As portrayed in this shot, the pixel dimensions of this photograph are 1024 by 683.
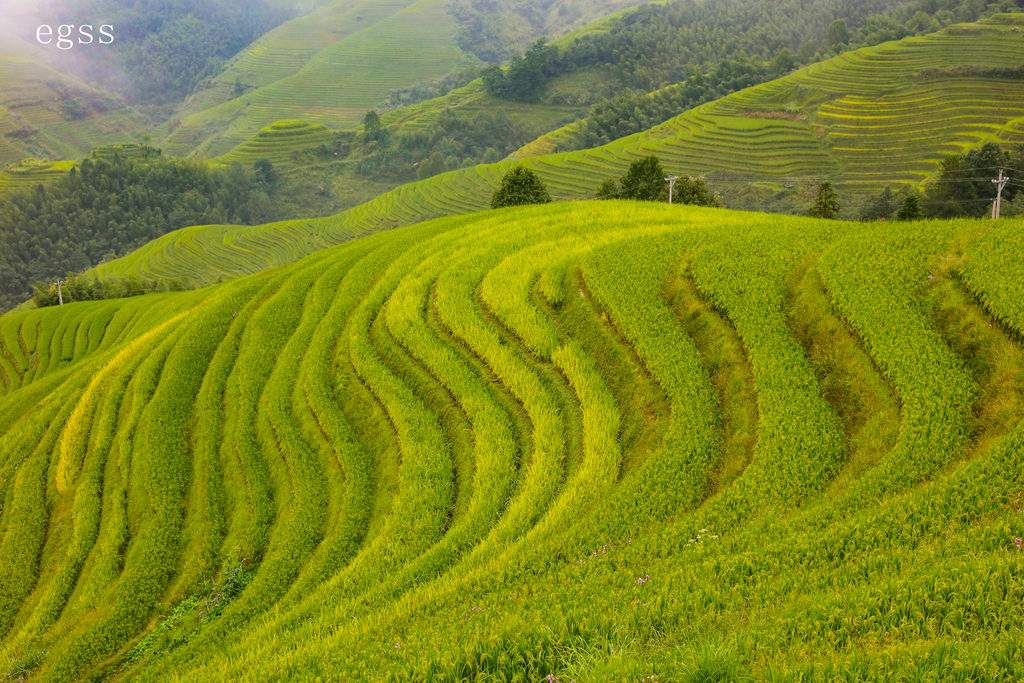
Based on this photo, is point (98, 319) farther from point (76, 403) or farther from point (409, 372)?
point (409, 372)

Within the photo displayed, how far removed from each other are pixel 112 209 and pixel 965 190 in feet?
315

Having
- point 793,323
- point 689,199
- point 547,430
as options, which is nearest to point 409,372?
point 547,430

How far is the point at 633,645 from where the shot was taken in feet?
12.7

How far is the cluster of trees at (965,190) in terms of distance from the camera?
1254 inches

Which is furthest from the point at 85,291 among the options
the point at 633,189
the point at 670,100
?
the point at 670,100

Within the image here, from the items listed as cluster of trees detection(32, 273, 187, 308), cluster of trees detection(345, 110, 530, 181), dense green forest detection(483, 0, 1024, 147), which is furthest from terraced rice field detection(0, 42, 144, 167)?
dense green forest detection(483, 0, 1024, 147)

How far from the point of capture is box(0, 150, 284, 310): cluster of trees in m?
75.7

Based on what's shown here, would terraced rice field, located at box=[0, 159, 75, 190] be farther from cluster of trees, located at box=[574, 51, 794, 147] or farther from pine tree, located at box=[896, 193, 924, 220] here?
pine tree, located at box=[896, 193, 924, 220]

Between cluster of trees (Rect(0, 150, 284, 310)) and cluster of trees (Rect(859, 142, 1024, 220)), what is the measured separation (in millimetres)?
85889

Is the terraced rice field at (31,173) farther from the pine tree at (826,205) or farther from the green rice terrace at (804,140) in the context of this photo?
the pine tree at (826,205)

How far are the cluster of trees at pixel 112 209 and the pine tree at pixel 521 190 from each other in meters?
70.3

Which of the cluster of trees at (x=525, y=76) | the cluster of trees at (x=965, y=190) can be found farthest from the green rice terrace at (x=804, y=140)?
the cluster of trees at (x=525, y=76)

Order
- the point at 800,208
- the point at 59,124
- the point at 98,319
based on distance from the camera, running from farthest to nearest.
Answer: the point at 59,124 → the point at 800,208 → the point at 98,319

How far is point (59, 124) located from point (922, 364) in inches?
7375
